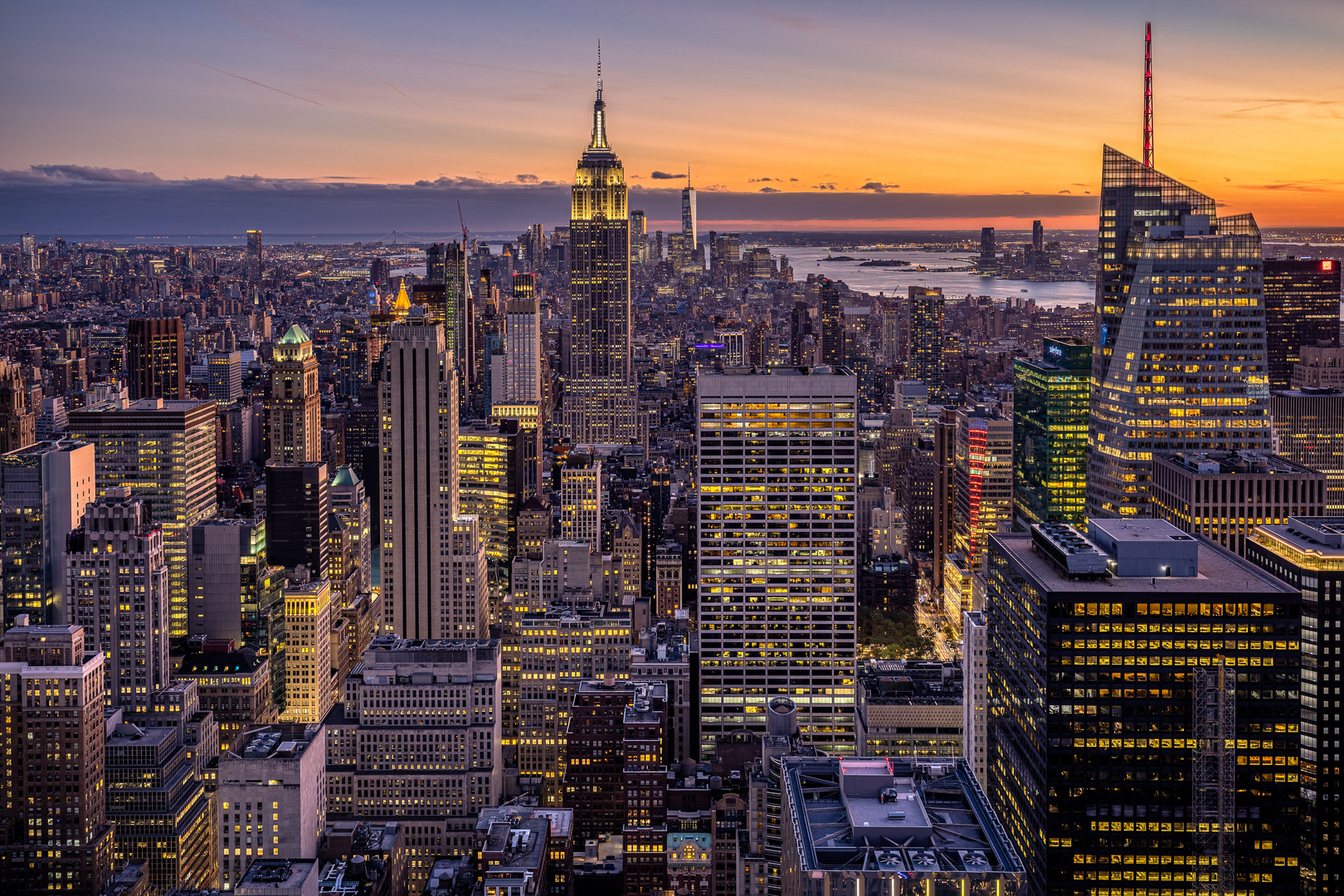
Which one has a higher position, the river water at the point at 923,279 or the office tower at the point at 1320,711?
the river water at the point at 923,279

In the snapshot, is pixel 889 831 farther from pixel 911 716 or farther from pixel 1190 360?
pixel 1190 360

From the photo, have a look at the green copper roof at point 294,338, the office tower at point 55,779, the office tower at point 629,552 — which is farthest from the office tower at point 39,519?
the green copper roof at point 294,338

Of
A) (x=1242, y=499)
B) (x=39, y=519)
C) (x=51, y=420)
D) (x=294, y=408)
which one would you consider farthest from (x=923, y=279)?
(x=39, y=519)

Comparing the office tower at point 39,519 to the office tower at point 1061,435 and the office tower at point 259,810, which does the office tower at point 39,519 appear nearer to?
the office tower at point 259,810

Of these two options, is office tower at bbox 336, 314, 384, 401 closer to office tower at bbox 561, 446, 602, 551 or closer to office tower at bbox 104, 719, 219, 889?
office tower at bbox 561, 446, 602, 551

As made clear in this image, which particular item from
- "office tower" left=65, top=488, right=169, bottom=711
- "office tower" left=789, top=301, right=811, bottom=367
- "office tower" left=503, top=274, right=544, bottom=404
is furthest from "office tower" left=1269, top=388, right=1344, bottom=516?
"office tower" left=503, top=274, right=544, bottom=404

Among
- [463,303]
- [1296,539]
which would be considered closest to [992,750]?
[1296,539]
